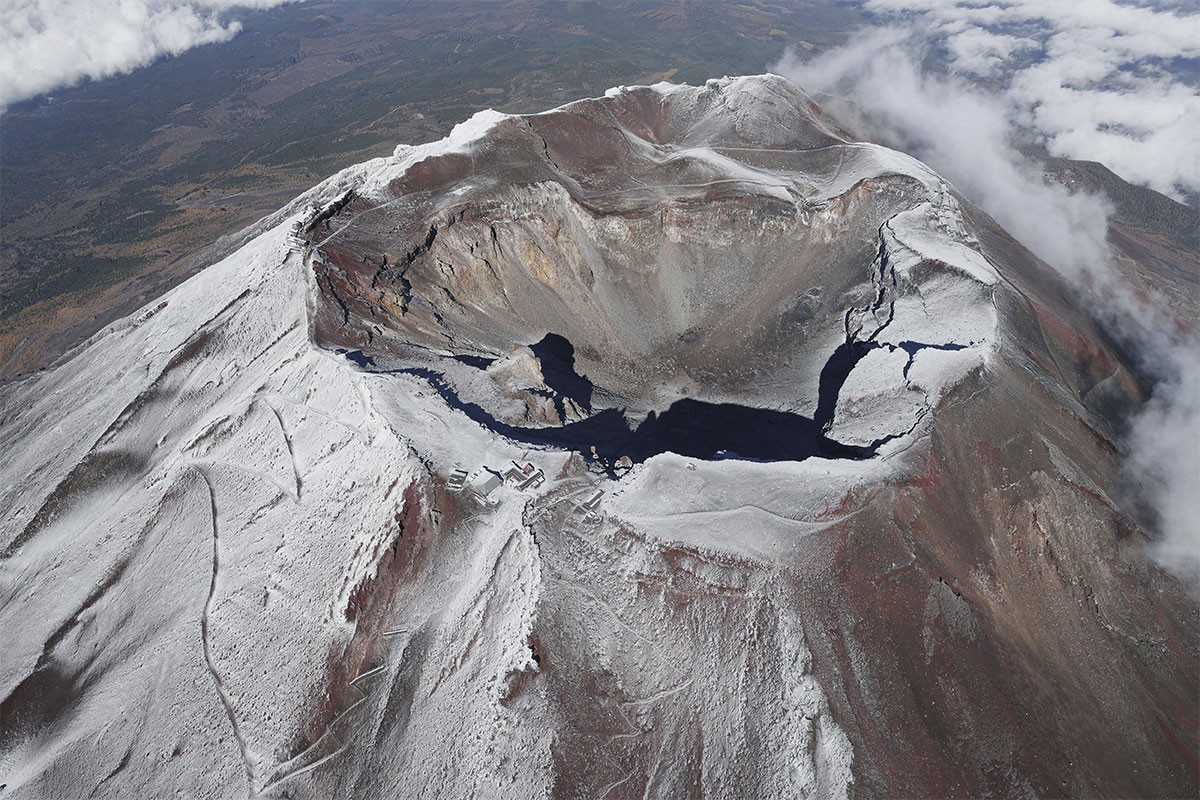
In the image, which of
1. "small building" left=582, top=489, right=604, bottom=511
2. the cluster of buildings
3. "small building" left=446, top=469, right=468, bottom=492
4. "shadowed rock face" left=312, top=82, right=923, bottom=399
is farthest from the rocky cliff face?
"shadowed rock face" left=312, top=82, right=923, bottom=399

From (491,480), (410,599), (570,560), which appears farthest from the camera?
(491,480)

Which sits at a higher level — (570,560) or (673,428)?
(570,560)

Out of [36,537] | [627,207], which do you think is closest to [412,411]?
[36,537]

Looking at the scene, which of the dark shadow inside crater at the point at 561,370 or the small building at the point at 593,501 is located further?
the dark shadow inside crater at the point at 561,370

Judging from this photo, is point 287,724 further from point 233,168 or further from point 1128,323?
point 233,168

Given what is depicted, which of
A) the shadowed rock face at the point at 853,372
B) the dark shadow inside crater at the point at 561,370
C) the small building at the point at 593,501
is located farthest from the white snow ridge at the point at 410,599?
the dark shadow inside crater at the point at 561,370

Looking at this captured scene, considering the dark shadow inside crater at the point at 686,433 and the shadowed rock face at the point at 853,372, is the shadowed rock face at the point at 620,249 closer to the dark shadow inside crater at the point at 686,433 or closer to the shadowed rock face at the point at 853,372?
the shadowed rock face at the point at 853,372

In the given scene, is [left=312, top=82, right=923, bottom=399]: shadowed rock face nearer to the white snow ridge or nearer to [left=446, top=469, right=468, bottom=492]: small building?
the white snow ridge

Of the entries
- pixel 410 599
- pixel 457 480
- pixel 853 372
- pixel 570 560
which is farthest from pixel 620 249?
pixel 410 599

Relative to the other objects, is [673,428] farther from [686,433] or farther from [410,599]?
[410,599]
